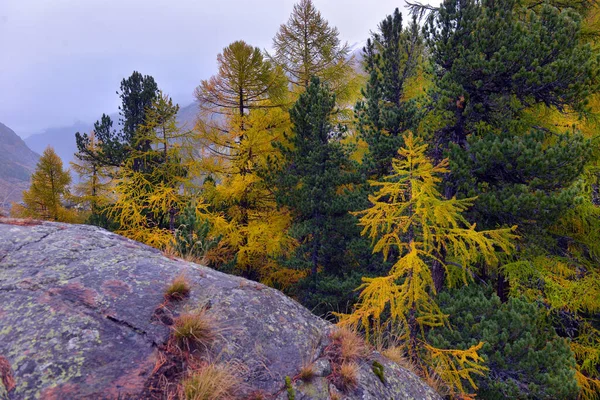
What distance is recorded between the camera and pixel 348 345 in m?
3.46

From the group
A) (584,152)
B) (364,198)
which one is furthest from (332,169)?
(584,152)

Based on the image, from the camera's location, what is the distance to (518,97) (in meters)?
7.16

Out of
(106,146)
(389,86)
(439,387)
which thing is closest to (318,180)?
(389,86)

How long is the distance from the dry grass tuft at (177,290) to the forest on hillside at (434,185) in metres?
1.71

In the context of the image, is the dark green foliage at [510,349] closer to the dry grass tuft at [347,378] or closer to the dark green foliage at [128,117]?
the dry grass tuft at [347,378]

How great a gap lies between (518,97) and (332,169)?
5.11 m

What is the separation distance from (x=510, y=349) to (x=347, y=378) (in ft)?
15.1

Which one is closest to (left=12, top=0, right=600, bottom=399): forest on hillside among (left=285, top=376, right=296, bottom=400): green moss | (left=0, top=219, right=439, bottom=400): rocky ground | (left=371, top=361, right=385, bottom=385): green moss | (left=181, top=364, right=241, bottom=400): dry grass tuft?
(left=371, top=361, right=385, bottom=385): green moss

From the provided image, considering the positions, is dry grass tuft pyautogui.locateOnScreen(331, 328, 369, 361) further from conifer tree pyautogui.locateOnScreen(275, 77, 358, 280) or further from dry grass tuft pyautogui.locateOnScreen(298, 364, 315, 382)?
conifer tree pyautogui.locateOnScreen(275, 77, 358, 280)

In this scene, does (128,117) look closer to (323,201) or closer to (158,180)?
(158,180)

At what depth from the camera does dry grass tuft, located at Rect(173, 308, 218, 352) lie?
8.63 feet

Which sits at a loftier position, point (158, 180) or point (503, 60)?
point (503, 60)

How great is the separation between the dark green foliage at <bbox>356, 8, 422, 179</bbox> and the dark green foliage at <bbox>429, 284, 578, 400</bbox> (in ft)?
14.3

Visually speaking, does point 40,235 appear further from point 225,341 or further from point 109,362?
point 225,341
